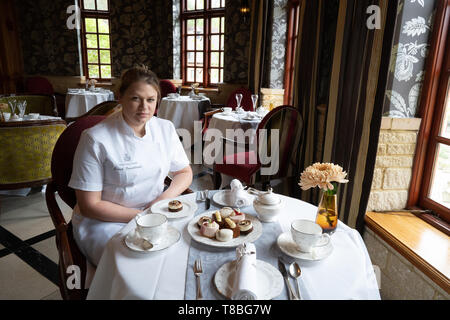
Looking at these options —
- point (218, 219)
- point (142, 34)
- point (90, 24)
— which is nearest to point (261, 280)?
point (218, 219)

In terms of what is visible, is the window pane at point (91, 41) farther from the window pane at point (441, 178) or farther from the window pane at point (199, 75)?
the window pane at point (441, 178)

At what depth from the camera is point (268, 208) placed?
1.11 metres

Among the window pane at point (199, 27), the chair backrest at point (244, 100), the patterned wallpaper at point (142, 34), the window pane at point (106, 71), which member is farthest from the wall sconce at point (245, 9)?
the window pane at point (106, 71)

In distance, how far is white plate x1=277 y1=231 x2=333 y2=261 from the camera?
0.90 metres

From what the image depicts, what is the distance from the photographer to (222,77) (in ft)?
21.6

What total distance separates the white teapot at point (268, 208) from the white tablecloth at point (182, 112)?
377cm

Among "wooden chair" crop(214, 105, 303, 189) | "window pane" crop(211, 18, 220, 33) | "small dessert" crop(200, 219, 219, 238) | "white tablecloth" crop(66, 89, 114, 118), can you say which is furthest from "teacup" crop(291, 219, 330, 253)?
"window pane" crop(211, 18, 220, 33)

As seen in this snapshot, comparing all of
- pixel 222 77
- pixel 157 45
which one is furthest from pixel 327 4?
pixel 157 45

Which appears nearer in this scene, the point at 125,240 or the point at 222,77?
the point at 125,240

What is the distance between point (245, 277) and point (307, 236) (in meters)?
0.25

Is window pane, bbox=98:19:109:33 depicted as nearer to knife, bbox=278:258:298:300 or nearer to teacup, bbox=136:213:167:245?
teacup, bbox=136:213:167:245

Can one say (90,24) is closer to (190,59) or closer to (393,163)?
(190,59)

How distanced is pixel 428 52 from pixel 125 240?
1824 millimetres
